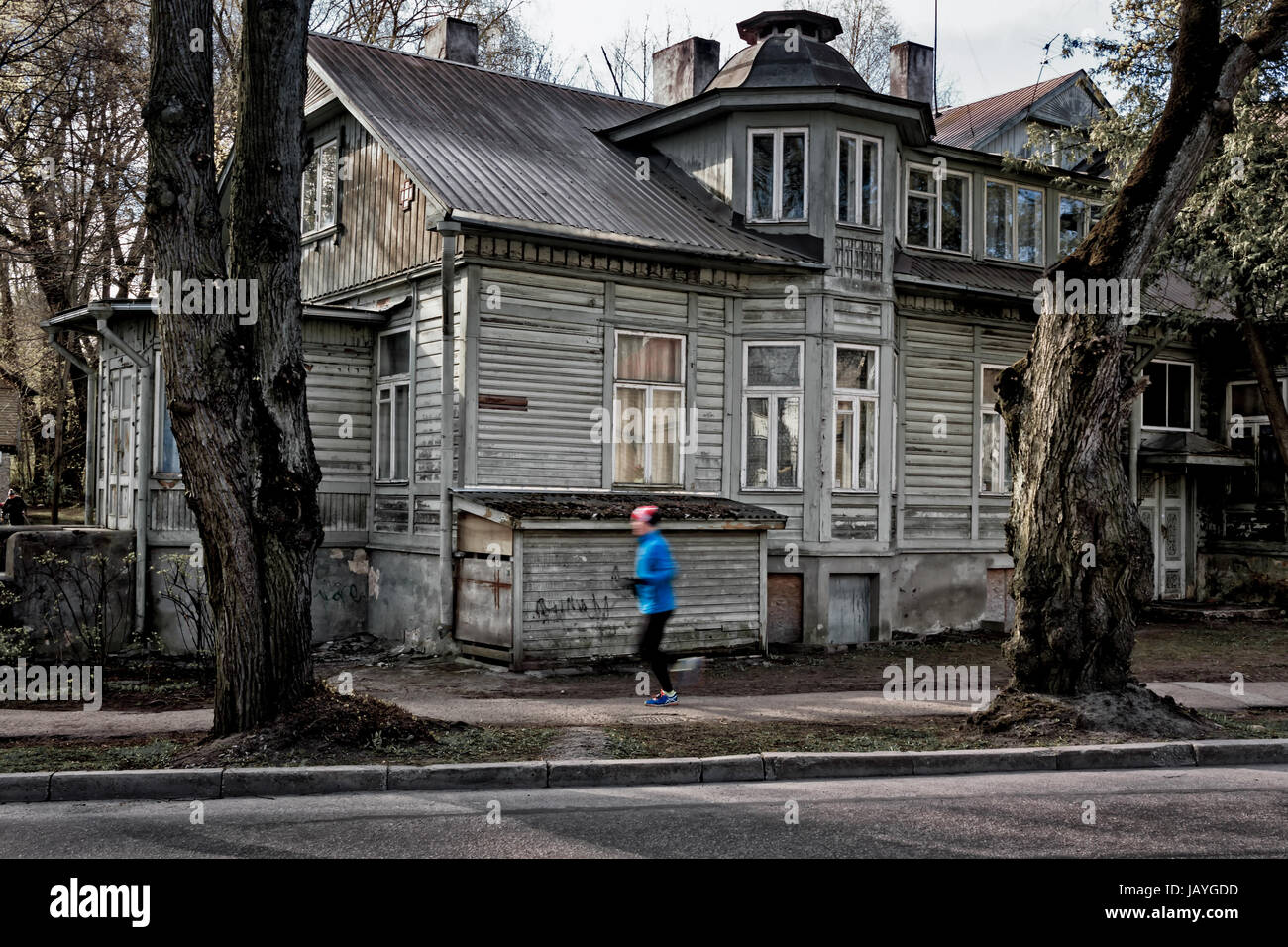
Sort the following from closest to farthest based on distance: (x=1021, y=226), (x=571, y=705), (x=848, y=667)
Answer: (x=571, y=705), (x=848, y=667), (x=1021, y=226)

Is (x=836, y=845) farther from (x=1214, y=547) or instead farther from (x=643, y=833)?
(x=1214, y=547)

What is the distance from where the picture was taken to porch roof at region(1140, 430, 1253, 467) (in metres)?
23.0

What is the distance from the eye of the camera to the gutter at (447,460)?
15.3m

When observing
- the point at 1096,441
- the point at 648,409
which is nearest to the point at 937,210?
the point at 648,409

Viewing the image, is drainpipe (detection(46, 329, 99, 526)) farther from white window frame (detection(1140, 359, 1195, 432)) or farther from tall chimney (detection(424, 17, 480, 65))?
white window frame (detection(1140, 359, 1195, 432))

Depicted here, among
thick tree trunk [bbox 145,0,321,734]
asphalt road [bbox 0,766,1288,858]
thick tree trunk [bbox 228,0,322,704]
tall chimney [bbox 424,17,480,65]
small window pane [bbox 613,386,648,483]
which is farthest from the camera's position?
tall chimney [bbox 424,17,480,65]

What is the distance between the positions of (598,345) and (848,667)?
5.40 metres

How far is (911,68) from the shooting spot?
2422 cm

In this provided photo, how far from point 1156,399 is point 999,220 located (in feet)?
19.5

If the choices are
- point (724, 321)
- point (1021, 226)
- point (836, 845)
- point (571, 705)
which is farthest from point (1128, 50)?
point (836, 845)

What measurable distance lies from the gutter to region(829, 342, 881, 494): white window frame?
566 cm

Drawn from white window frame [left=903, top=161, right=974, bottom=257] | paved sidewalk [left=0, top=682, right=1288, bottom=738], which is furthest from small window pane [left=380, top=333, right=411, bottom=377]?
white window frame [left=903, top=161, right=974, bottom=257]

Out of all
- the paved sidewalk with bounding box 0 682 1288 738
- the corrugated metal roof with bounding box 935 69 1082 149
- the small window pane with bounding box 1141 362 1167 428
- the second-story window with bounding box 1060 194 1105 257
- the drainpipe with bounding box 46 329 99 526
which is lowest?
the paved sidewalk with bounding box 0 682 1288 738

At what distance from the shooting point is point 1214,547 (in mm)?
24688
